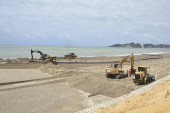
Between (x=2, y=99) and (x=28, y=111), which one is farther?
(x=2, y=99)

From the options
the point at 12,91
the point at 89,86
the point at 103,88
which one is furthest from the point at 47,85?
the point at 103,88

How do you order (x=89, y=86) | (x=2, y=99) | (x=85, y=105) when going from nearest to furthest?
(x=85, y=105)
(x=2, y=99)
(x=89, y=86)

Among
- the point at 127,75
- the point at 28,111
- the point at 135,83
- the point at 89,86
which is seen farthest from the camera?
the point at 127,75

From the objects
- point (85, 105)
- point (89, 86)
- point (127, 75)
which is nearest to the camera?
point (85, 105)

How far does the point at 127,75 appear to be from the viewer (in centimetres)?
1880

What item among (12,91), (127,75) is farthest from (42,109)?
(127,75)

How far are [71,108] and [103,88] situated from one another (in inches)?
163

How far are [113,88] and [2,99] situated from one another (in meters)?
8.46

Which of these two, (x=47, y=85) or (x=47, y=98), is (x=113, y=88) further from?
(x=47, y=85)

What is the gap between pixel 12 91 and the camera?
13.7 metres

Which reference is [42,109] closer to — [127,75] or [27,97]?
[27,97]

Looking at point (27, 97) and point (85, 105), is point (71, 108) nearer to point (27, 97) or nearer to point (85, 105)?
point (85, 105)

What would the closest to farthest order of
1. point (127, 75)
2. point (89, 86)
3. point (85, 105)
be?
point (85, 105) < point (89, 86) < point (127, 75)

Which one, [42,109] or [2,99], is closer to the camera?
[42,109]
